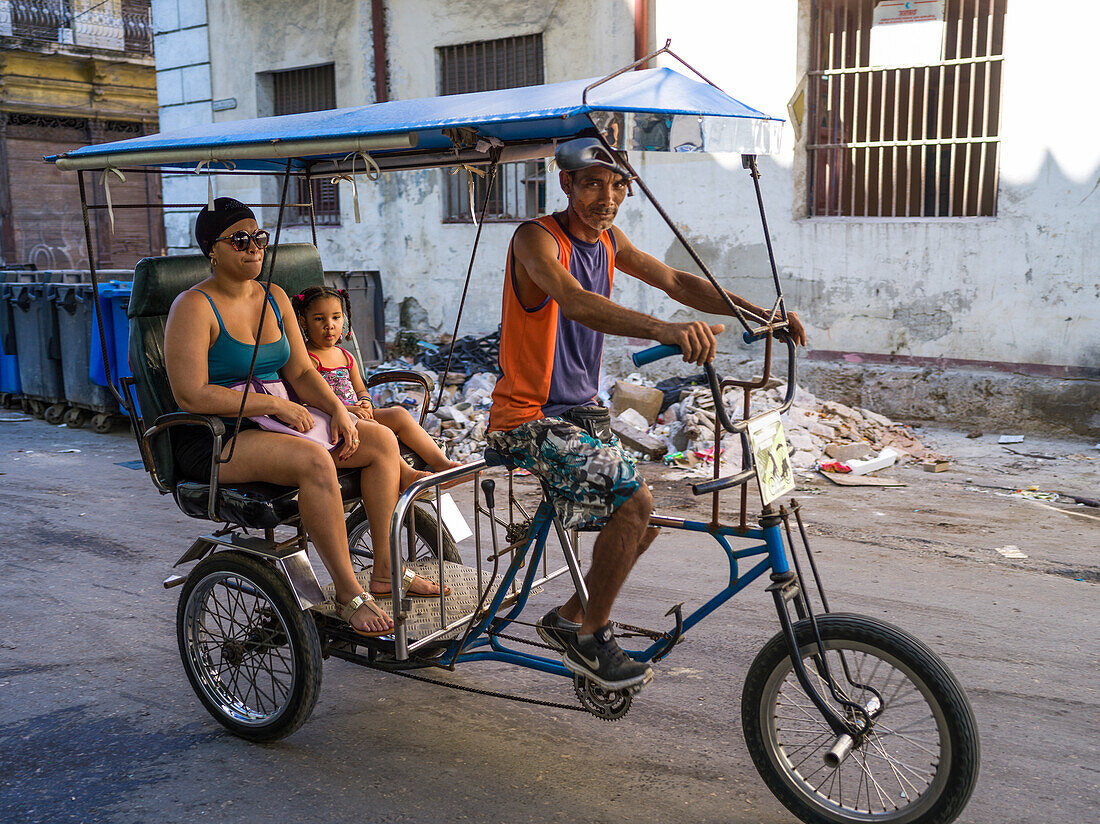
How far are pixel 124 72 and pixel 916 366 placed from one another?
20.7m

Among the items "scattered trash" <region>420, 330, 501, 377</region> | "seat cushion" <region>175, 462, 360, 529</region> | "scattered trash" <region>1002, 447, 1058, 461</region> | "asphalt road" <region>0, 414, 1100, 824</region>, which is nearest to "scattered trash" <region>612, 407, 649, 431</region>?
"scattered trash" <region>420, 330, 501, 377</region>

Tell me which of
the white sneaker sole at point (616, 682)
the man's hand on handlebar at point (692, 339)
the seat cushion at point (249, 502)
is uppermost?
the man's hand on handlebar at point (692, 339)

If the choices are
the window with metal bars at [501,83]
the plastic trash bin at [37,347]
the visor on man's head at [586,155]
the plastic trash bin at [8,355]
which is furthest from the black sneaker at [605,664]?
the plastic trash bin at [8,355]

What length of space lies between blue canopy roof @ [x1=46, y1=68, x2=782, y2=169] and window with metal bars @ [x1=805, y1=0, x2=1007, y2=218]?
6.18 meters

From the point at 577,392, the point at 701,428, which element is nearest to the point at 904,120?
the point at 701,428

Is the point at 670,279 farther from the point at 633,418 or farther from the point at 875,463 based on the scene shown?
the point at 633,418

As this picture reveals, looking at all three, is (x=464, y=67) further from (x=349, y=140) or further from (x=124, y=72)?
(x=124, y=72)

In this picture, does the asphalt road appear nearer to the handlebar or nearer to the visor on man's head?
the handlebar

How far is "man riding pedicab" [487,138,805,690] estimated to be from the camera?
303 centimetres

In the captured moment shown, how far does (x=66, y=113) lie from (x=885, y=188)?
19.4m

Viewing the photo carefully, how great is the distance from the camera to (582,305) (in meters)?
2.97

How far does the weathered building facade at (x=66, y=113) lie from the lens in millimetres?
21406

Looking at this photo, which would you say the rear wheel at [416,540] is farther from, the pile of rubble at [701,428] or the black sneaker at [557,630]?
the pile of rubble at [701,428]

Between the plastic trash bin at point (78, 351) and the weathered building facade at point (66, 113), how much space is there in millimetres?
11617
